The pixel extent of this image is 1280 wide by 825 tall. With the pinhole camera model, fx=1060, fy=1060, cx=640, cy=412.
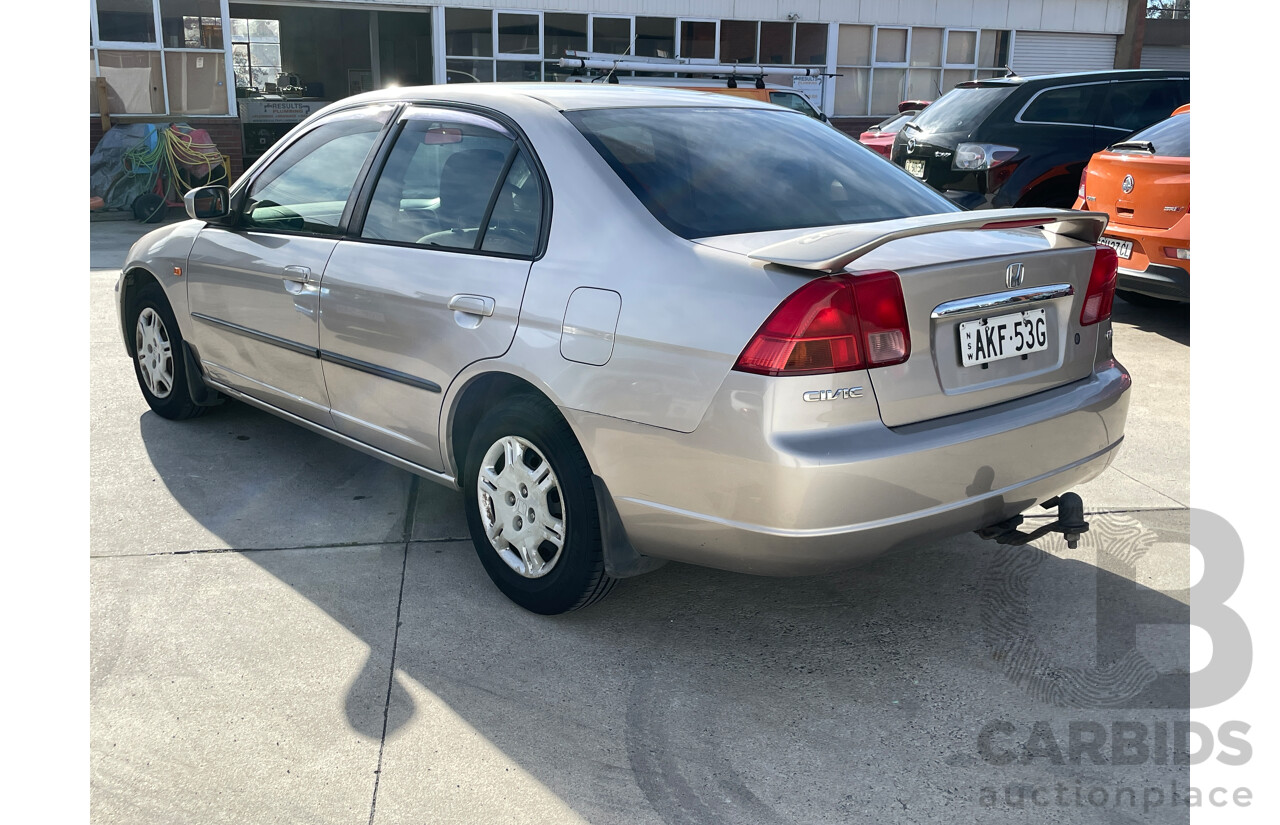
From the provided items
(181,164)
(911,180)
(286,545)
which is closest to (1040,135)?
(911,180)

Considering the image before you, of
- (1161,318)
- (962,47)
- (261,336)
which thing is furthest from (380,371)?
(962,47)

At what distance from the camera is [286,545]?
154 inches

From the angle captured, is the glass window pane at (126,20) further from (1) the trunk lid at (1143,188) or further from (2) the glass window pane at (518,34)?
(1) the trunk lid at (1143,188)

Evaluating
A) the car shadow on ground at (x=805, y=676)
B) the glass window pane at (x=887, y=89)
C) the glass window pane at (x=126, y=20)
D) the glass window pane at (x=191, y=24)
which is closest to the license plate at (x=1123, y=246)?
the car shadow on ground at (x=805, y=676)

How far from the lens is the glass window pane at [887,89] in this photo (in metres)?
22.4

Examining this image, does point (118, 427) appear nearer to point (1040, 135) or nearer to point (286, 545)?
point (286, 545)

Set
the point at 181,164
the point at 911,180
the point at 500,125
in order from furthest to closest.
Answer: the point at 181,164 → the point at 911,180 → the point at 500,125

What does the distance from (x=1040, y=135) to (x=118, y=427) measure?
7.10 meters

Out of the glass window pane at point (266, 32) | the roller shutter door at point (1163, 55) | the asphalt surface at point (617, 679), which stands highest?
the glass window pane at point (266, 32)

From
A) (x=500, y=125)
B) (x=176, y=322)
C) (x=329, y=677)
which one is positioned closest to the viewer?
(x=329, y=677)

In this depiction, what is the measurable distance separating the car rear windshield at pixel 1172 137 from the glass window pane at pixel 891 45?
16117 mm

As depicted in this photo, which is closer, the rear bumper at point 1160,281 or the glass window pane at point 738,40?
the rear bumper at point 1160,281

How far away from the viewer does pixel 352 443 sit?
400 cm

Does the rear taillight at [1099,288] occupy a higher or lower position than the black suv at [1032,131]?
lower
